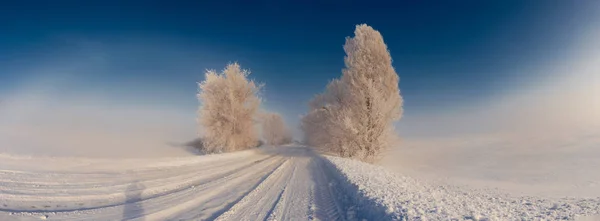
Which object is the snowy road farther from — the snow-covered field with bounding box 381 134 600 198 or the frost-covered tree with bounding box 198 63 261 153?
the frost-covered tree with bounding box 198 63 261 153

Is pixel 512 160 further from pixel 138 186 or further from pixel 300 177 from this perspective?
pixel 138 186

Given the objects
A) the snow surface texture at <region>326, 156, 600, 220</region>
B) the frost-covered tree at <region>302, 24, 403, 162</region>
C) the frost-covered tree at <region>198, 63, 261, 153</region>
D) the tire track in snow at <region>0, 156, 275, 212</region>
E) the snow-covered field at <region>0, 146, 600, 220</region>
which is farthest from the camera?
the frost-covered tree at <region>198, 63, 261, 153</region>

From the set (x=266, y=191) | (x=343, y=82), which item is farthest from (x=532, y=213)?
(x=343, y=82)

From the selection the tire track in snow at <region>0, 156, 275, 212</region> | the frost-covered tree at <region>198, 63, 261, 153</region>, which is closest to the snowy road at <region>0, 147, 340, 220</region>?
the tire track in snow at <region>0, 156, 275, 212</region>

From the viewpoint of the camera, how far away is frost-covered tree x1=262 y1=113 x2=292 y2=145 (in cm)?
4909

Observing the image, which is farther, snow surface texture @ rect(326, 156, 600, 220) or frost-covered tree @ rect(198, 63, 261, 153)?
frost-covered tree @ rect(198, 63, 261, 153)

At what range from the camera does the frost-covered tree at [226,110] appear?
87.0 ft

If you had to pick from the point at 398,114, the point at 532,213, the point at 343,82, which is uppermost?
the point at 343,82

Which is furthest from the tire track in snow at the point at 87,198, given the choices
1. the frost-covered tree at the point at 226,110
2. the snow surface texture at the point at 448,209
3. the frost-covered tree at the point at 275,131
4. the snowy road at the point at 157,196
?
the frost-covered tree at the point at 275,131

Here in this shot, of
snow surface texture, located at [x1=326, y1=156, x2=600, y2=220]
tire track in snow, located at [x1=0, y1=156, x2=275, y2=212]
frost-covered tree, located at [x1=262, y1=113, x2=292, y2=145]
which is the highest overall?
frost-covered tree, located at [x1=262, y1=113, x2=292, y2=145]

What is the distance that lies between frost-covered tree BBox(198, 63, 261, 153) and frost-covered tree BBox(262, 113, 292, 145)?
18.6m

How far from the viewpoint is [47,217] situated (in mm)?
5125

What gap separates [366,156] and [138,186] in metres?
12.8

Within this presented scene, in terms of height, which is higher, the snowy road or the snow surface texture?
the snow surface texture
